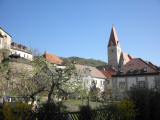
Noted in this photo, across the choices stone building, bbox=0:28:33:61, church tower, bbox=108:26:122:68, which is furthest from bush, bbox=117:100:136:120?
church tower, bbox=108:26:122:68

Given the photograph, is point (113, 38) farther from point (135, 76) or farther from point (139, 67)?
point (135, 76)

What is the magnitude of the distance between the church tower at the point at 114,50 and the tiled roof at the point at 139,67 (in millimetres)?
44715

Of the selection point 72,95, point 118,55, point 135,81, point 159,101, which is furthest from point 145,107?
point 118,55

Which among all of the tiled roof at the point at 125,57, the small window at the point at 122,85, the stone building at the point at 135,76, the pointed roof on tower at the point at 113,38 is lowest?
the small window at the point at 122,85

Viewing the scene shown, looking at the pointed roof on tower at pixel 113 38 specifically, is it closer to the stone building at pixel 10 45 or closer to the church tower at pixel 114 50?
the church tower at pixel 114 50

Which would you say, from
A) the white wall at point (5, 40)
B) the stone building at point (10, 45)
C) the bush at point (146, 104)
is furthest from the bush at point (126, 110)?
the white wall at point (5, 40)

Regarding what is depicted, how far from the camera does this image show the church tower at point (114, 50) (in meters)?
107

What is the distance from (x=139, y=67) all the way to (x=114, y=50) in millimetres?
48762

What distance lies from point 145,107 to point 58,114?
638cm

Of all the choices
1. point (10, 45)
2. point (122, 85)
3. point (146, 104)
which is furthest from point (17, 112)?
point (10, 45)

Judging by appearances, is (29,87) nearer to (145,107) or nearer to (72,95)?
(72,95)

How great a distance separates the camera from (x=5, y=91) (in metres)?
29.4

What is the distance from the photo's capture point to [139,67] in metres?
59.4

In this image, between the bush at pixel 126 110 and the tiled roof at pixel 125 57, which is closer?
the bush at pixel 126 110
